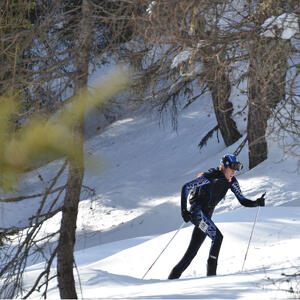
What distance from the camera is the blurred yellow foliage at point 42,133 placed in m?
5.41

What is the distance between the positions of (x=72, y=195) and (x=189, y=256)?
8.38ft

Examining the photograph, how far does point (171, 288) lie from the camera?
6.54 m

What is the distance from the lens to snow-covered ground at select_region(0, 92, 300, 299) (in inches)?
258

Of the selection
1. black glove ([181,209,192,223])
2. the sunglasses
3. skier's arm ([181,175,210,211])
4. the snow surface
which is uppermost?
the snow surface

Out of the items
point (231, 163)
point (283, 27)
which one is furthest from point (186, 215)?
point (283, 27)

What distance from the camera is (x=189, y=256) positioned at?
8312mm

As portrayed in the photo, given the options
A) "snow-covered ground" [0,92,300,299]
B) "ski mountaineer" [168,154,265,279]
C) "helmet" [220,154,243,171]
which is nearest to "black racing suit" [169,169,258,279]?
"ski mountaineer" [168,154,265,279]

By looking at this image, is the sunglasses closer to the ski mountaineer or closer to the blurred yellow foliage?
the ski mountaineer

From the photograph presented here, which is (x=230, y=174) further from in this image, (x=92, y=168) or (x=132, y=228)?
(x=132, y=228)

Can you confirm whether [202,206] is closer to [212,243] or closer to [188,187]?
[188,187]

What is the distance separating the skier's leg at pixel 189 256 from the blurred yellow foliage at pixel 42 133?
9.96ft

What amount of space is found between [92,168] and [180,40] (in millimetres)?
1585

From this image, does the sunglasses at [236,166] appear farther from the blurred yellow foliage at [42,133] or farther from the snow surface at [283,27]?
the blurred yellow foliage at [42,133]

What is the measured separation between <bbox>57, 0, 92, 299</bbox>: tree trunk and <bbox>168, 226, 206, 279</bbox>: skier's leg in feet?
7.50
